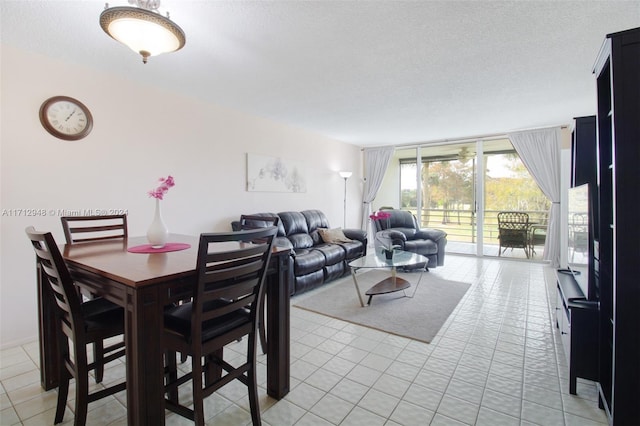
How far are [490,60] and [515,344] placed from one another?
2422 millimetres

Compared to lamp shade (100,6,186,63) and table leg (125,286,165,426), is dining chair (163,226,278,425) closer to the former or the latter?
table leg (125,286,165,426)

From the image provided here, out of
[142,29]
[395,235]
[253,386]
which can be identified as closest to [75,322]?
[253,386]

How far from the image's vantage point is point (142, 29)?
1601 mm

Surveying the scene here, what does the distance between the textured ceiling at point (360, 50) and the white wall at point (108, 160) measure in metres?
0.22

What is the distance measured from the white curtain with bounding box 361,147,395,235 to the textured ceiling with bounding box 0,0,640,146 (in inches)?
105

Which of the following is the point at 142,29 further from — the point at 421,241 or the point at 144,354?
the point at 421,241

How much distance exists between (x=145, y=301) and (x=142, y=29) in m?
1.39

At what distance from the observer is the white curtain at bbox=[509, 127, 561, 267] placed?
Result: 511 centimetres

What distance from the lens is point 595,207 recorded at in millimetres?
2031

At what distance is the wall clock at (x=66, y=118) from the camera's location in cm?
258

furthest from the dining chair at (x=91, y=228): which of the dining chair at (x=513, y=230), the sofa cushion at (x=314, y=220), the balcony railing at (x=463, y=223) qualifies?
the dining chair at (x=513, y=230)

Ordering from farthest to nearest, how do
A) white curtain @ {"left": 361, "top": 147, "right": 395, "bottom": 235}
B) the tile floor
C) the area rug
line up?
white curtain @ {"left": 361, "top": 147, "right": 395, "bottom": 235}, the area rug, the tile floor

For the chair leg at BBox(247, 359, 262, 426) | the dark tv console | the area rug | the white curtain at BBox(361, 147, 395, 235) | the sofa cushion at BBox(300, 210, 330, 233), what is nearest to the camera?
the chair leg at BBox(247, 359, 262, 426)

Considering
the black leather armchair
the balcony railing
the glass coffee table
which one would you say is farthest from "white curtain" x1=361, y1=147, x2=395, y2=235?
the glass coffee table
